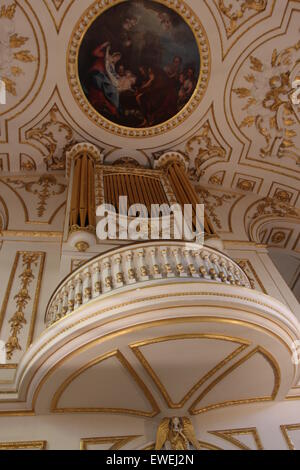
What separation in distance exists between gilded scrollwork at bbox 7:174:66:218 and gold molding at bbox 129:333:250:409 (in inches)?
189

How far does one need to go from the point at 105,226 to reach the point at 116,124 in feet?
11.7

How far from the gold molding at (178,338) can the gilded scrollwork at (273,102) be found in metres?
6.15

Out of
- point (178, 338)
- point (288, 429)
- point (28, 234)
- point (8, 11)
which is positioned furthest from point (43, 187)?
point (288, 429)

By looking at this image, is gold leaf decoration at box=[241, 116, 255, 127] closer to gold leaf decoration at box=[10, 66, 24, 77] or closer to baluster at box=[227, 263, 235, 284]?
gold leaf decoration at box=[10, 66, 24, 77]

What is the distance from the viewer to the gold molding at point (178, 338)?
15.8 feet

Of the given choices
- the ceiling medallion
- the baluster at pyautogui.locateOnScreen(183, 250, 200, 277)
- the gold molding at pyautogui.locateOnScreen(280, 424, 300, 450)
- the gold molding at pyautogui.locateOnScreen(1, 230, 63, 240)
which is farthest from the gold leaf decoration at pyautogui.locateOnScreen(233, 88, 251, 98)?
the gold molding at pyautogui.locateOnScreen(280, 424, 300, 450)

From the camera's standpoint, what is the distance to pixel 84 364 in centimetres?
483

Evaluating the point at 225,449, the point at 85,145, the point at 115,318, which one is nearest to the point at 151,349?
the point at 115,318

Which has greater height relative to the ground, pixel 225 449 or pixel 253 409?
pixel 253 409

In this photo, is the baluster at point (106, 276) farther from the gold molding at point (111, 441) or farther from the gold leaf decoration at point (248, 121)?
the gold leaf decoration at point (248, 121)

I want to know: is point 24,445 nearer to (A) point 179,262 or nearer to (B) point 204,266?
(A) point 179,262

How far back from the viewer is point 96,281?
16.9ft

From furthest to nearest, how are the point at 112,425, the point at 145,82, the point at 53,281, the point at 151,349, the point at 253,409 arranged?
1. the point at 145,82
2. the point at 53,281
3. the point at 253,409
4. the point at 112,425
5. the point at 151,349

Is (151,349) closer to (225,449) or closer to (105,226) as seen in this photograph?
(225,449)
